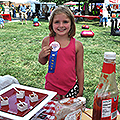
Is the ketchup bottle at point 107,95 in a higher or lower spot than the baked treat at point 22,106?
higher

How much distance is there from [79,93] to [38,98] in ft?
1.94

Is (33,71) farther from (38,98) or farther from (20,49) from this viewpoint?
(38,98)

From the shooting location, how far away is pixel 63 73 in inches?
61.4

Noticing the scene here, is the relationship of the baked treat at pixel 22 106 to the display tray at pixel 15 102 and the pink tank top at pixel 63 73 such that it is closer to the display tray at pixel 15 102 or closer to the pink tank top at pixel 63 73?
the display tray at pixel 15 102

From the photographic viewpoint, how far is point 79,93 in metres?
1.64

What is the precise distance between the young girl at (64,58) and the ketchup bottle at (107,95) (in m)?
0.68

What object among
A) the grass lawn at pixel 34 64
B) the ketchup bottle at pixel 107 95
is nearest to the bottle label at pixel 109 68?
the ketchup bottle at pixel 107 95

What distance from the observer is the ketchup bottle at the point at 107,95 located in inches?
32.3

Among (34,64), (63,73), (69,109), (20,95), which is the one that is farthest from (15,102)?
(34,64)

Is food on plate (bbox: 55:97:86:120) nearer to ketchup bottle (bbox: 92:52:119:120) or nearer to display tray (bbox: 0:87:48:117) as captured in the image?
ketchup bottle (bbox: 92:52:119:120)

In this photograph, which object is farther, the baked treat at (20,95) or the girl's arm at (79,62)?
the girl's arm at (79,62)

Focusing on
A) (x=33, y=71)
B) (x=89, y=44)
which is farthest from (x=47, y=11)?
(x=33, y=71)

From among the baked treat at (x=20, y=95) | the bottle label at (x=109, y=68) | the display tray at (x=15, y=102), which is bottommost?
the display tray at (x=15, y=102)

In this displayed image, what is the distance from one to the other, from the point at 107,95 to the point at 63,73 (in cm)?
74
